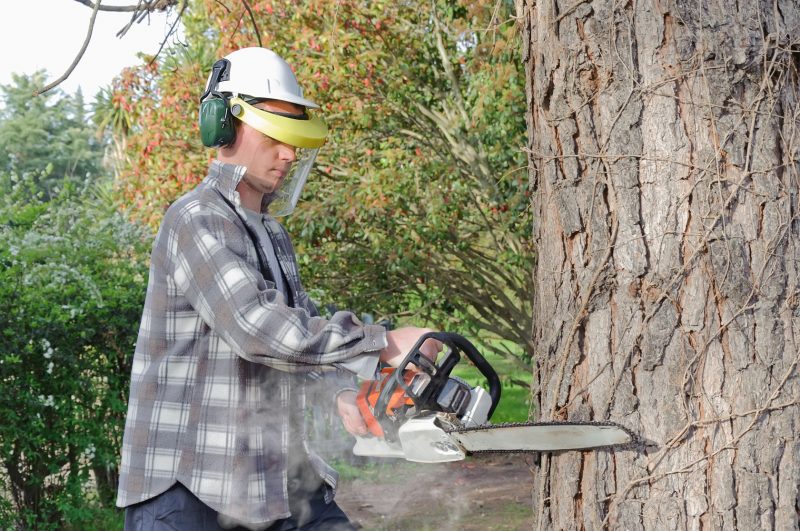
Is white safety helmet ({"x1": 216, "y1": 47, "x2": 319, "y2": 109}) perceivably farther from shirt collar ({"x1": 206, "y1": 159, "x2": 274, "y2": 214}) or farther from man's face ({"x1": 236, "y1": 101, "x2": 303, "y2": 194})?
shirt collar ({"x1": 206, "y1": 159, "x2": 274, "y2": 214})

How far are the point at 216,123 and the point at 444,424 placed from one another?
1.13 m


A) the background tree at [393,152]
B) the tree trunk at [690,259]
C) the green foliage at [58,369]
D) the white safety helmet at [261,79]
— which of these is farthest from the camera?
the background tree at [393,152]

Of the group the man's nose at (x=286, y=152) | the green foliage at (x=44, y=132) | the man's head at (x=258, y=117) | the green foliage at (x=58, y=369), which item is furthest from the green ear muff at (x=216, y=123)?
the green foliage at (x=44, y=132)

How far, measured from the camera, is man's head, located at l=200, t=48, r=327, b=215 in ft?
8.79

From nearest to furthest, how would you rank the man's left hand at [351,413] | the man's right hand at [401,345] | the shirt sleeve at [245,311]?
1. the shirt sleeve at [245,311]
2. the man's right hand at [401,345]
3. the man's left hand at [351,413]

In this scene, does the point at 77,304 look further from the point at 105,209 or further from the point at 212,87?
the point at 212,87

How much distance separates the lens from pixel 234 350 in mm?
2328

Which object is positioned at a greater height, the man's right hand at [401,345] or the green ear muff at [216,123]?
the green ear muff at [216,123]

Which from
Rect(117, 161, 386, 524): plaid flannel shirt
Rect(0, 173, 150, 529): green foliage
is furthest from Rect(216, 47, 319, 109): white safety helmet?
Rect(0, 173, 150, 529): green foliage

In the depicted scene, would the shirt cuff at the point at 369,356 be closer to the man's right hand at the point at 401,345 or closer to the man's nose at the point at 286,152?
the man's right hand at the point at 401,345

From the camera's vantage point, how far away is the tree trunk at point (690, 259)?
2109 millimetres

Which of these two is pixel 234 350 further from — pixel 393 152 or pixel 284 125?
pixel 393 152

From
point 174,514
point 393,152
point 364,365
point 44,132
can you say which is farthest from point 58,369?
point 44,132

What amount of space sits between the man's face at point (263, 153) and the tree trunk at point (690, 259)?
3.13 ft
